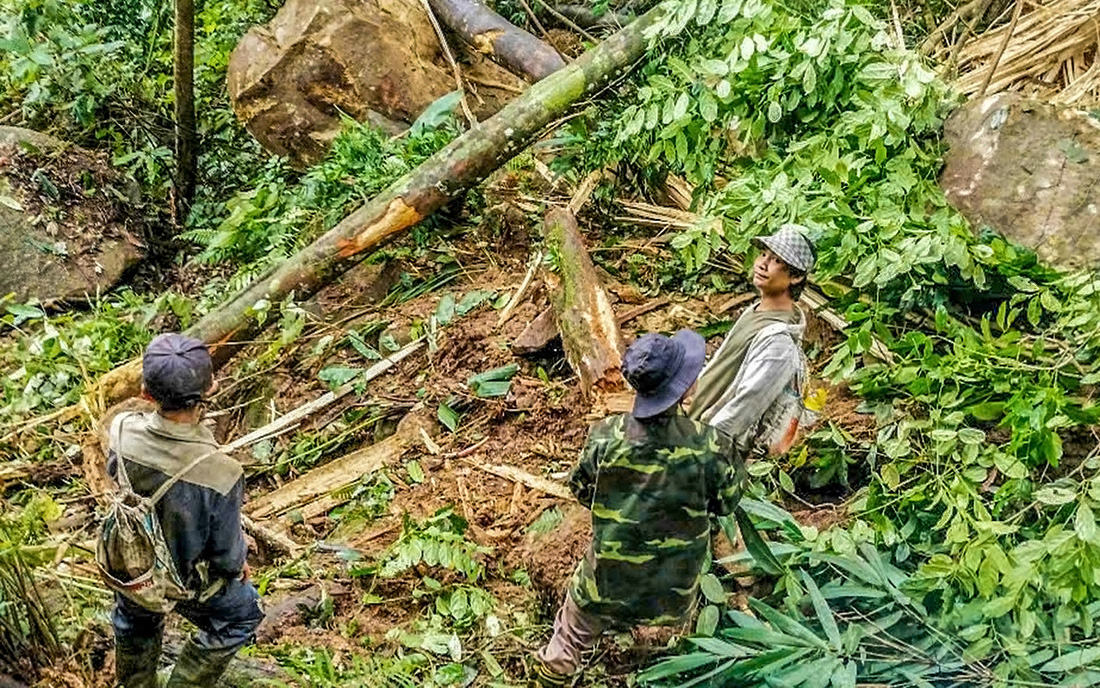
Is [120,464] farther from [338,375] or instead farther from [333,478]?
[338,375]

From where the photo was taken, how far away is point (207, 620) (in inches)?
137

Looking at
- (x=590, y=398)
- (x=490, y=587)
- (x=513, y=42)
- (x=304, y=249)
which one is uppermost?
(x=513, y=42)

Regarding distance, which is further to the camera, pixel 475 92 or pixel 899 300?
pixel 475 92

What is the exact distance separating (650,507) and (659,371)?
1.68ft

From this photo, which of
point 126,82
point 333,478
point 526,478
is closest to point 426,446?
point 333,478

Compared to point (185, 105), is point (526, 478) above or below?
below

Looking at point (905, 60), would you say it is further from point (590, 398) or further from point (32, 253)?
point (32, 253)

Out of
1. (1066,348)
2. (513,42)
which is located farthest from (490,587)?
(513,42)

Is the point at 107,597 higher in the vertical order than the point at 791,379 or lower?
lower

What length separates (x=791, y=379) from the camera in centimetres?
382

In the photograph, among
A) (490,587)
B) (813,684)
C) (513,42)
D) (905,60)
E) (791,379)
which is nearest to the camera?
(813,684)

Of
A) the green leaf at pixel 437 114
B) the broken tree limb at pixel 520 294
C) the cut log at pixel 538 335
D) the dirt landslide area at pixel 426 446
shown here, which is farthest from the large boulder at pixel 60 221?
the cut log at pixel 538 335

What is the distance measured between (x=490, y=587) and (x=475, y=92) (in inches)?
190

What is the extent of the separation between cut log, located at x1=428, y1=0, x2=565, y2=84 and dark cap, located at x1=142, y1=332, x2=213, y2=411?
4536 millimetres
